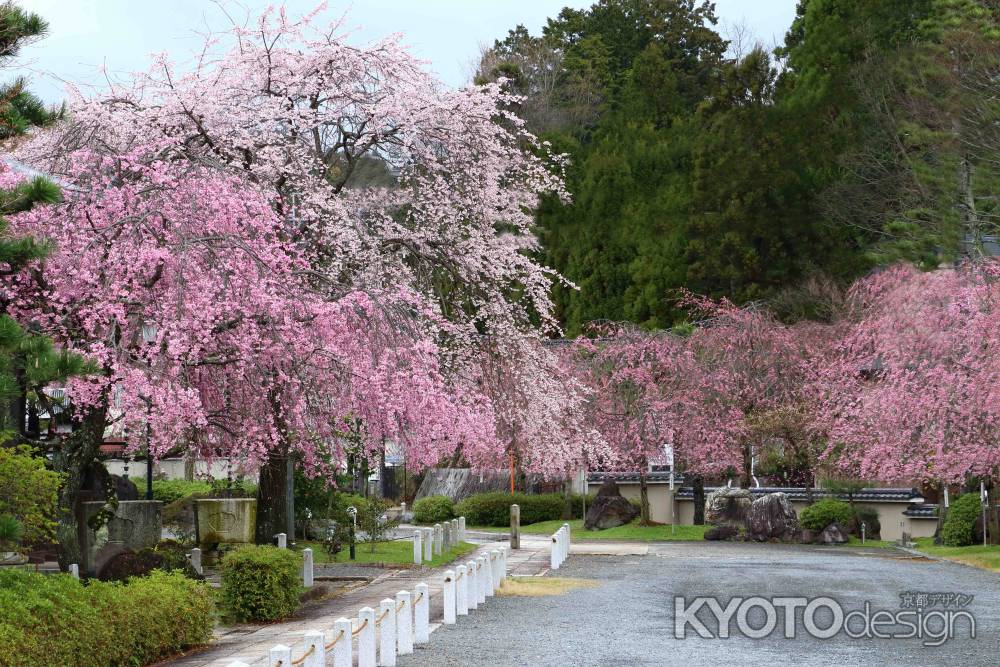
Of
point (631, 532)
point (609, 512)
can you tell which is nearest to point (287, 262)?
point (631, 532)

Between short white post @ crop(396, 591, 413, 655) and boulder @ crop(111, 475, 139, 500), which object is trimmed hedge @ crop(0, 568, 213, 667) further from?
boulder @ crop(111, 475, 139, 500)

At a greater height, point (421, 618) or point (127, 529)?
point (127, 529)

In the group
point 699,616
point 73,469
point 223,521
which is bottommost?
point 699,616

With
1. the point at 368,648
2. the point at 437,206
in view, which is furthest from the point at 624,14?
the point at 368,648

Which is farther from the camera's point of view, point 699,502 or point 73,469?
point 699,502

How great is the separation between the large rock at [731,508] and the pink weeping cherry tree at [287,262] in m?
11.8

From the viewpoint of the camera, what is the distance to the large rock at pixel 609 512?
39281 mm

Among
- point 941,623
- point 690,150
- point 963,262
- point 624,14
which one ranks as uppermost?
point 624,14

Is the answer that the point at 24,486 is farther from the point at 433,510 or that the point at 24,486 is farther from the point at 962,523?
the point at 433,510

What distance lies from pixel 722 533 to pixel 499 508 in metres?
9.38

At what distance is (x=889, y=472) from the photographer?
3095 cm

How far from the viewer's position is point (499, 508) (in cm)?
4216

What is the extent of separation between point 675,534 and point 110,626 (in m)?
25.9

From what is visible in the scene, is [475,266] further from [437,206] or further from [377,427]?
[377,427]
